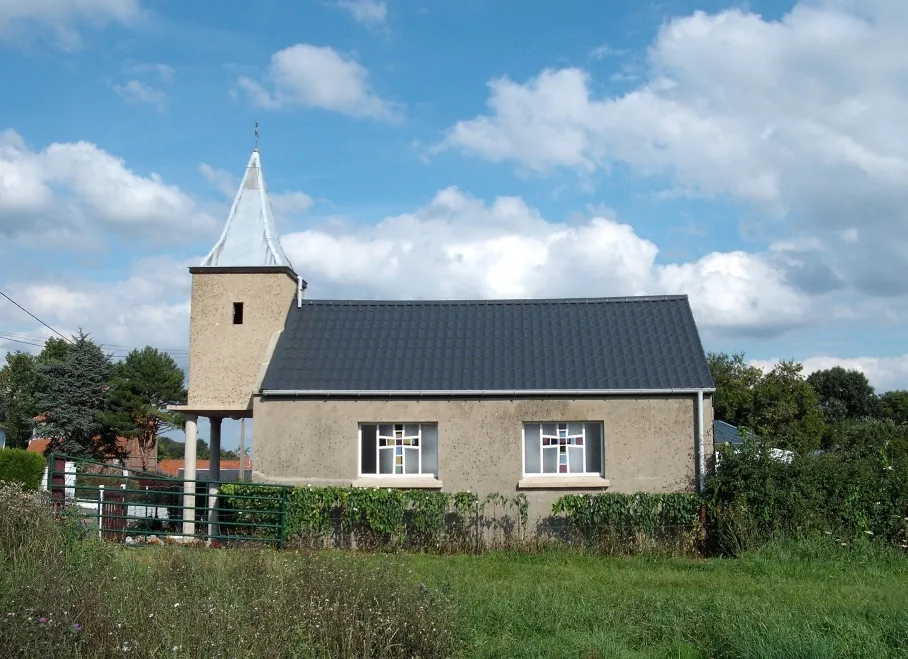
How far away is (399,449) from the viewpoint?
18.3 metres

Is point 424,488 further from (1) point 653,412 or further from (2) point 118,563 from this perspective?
(2) point 118,563

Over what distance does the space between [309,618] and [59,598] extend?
2096mm

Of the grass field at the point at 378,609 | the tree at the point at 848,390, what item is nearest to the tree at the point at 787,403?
the tree at the point at 848,390

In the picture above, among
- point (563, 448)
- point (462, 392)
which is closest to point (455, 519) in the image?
point (462, 392)

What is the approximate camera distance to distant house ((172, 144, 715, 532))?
17.8 metres

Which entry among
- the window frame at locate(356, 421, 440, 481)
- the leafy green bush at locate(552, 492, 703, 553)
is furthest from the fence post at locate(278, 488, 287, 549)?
the leafy green bush at locate(552, 492, 703, 553)

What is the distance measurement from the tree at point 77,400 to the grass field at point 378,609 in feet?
143

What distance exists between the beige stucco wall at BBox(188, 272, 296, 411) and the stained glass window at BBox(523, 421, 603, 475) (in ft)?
19.6

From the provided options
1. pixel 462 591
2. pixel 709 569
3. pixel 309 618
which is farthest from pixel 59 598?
pixel 709 569

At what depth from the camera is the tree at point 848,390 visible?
80.4 meters

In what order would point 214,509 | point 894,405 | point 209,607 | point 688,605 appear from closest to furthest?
point 209,607, point 688,605, point 214,509, point 894,405

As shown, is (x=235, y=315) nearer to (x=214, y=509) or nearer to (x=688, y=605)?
(x=214, y=509)

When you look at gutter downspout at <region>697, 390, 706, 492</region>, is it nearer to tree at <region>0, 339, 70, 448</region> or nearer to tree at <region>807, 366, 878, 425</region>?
tree at <region>0, 339, 70, 448</region>

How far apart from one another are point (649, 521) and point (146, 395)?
46.1 meters
